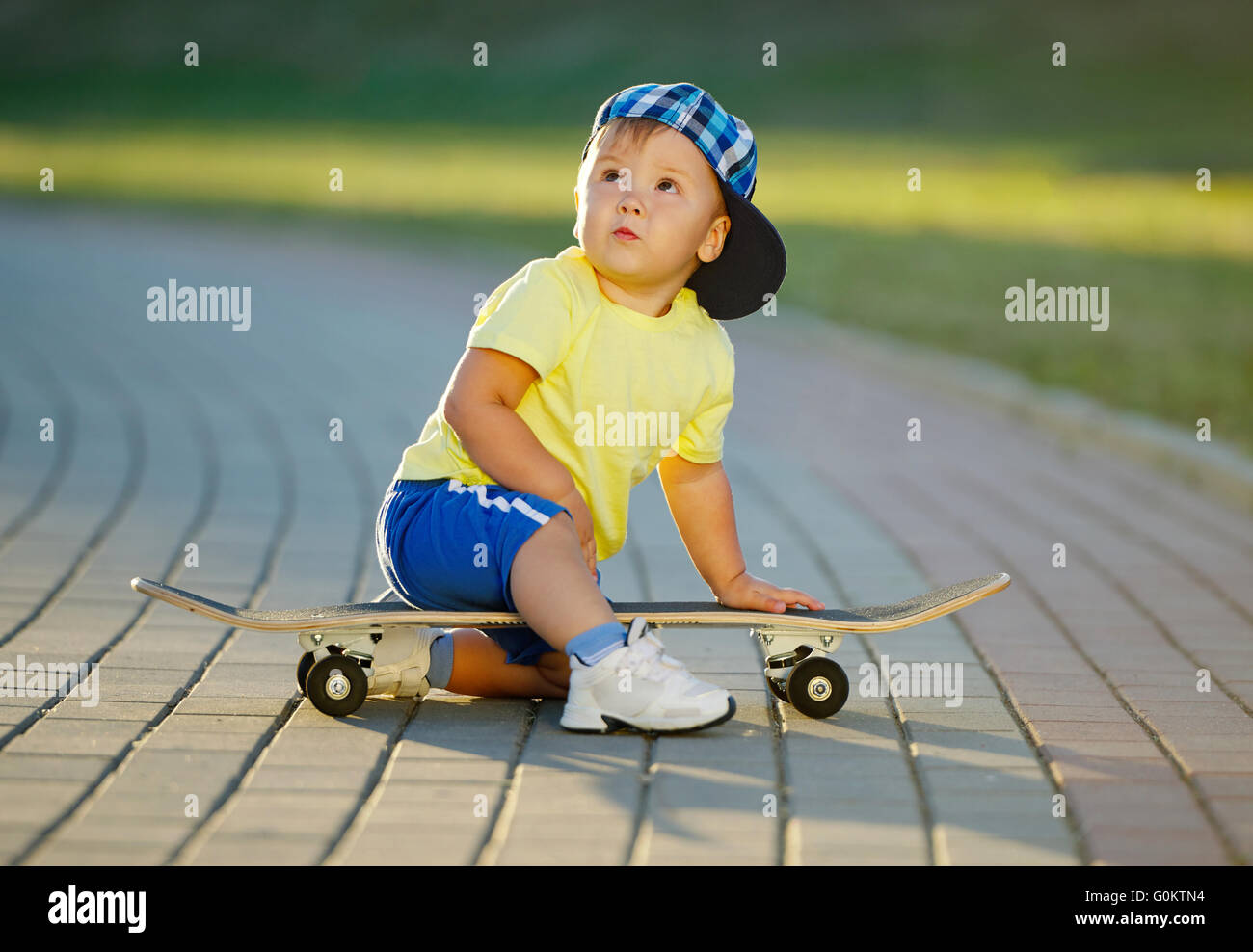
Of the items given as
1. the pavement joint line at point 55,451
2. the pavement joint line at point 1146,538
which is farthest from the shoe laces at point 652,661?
the pavement joint line at point 55,451

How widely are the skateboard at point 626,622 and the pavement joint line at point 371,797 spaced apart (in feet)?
0.39

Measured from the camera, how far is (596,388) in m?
3.42

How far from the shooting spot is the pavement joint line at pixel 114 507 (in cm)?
409

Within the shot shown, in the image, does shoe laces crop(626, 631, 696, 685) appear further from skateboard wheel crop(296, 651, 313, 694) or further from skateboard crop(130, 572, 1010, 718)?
skateboard wheel crop(296, 651, 313, 694)

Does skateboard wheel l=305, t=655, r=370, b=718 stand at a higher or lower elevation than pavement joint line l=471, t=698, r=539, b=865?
higher

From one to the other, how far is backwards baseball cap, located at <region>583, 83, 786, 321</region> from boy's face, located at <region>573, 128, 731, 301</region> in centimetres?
4

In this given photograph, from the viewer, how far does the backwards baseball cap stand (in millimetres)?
3344

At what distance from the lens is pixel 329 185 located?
81.6 ft

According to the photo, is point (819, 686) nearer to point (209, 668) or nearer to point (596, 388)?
point (596, 388)

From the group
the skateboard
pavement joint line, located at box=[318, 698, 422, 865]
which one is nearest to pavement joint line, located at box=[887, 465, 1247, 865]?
the skateboard

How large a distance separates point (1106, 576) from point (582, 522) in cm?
210

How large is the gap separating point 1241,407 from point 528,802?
5410mm
